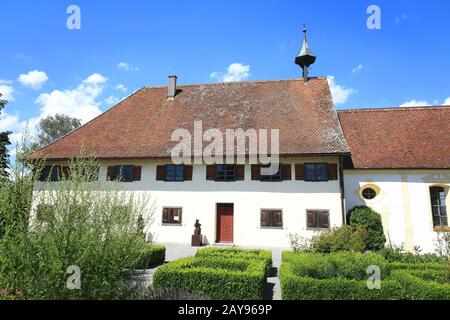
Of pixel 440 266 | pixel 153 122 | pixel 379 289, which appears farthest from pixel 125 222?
pixel 153 122

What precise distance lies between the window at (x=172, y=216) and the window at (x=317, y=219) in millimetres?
7456

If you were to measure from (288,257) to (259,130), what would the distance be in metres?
10.2

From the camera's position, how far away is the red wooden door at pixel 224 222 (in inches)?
733

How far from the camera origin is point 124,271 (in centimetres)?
632

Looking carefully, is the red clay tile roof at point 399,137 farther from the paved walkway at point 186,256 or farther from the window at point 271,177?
the paved walkway at point 186,256

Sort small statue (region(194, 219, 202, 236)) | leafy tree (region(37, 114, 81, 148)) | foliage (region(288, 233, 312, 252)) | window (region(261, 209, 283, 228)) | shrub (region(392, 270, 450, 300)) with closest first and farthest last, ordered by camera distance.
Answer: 1. shrub (region(392, 270, 450, 300))
2. foliage (region(288, 233, 312, 252))
3. window (region(261, 209, 283, 228))
4. small statue (region(194, 219, 202, 236))
5. leafy tree (region(37, 114, 81, 148))

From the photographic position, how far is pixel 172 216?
18.9 m

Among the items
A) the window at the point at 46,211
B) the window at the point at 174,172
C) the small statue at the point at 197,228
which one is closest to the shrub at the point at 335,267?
the window at the point at 46,211

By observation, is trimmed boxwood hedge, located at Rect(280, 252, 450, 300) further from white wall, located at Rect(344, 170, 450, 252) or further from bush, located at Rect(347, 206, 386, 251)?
white wall, located at Rect(344, 170, 450, 252)

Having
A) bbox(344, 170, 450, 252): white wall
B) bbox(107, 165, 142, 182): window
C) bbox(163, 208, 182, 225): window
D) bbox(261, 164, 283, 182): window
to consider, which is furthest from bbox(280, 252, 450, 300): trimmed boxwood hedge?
bbox(107, 165, 142, 182): window

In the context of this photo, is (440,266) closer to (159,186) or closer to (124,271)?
(124,271)

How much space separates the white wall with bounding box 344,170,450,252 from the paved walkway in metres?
6.57

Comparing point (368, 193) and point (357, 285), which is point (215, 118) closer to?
point (368, 193)

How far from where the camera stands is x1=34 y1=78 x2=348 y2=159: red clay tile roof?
18.8 m
